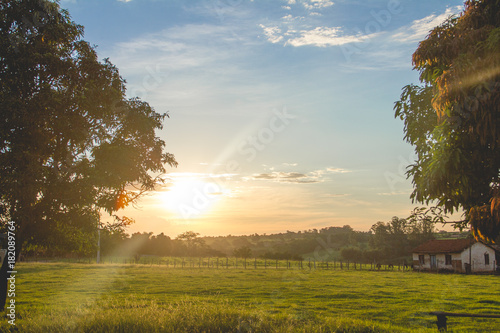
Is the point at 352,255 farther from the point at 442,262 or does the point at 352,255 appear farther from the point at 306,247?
the point at 442,262

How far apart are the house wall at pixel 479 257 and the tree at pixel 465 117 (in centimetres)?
5596

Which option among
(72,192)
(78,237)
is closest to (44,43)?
(72,192)

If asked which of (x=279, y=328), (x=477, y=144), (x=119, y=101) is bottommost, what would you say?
(x=279, y=328)

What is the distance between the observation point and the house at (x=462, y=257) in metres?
57.5

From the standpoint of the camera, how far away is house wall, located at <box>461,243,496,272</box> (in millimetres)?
57531

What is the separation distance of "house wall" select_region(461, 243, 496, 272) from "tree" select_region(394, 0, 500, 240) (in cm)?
5596

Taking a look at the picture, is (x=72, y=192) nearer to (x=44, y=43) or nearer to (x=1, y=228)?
(x=1, y=228)

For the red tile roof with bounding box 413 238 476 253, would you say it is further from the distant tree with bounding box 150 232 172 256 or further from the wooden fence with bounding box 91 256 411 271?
the distant tree with bounding box 150 232 172 256

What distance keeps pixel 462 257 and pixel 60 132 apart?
202 feet

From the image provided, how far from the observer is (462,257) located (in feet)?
191

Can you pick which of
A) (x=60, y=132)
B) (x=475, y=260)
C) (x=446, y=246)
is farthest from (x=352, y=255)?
(x=60, y=132)

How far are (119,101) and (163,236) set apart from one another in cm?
9953

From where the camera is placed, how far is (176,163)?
16.2 metres

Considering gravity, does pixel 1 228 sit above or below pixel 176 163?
below
